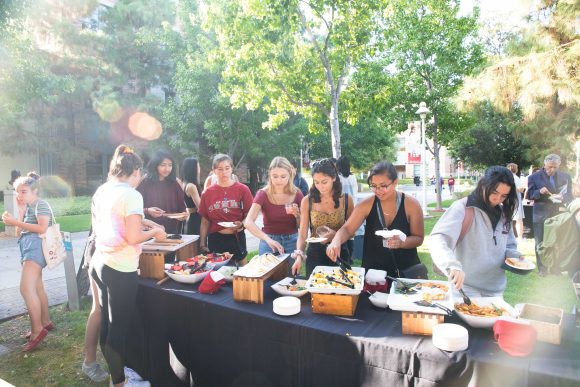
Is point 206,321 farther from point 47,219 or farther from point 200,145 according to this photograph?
point 200,145

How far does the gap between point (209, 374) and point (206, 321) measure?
1.09 ft

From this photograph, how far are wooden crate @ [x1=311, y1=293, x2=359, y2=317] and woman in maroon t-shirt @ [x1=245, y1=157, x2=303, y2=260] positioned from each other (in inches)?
47.5

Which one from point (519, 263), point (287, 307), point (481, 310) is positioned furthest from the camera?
point (519, 263)

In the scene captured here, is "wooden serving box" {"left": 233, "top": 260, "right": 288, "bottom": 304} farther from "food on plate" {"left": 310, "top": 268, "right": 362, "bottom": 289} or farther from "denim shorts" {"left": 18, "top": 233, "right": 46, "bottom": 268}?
"denim shorts" {"left": 18, "top": 233, "right": 46, "bottom": 268}

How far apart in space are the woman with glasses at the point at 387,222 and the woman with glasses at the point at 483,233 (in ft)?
1.19

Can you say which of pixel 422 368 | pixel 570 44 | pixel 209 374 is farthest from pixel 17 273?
pixel 570 44

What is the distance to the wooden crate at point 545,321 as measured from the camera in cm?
171

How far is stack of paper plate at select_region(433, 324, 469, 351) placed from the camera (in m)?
1.67

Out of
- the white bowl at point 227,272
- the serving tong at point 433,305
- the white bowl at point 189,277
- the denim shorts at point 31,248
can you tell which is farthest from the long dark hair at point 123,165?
the serving tong at point 433,305

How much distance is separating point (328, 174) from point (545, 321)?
161cm

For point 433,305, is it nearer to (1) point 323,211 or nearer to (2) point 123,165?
(1) point 323,211

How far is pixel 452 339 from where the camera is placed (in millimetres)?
1663

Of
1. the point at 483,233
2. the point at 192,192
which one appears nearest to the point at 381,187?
the point at 483,233

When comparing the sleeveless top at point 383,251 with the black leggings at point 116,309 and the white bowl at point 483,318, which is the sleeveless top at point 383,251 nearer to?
the white bowl at point 483,318
